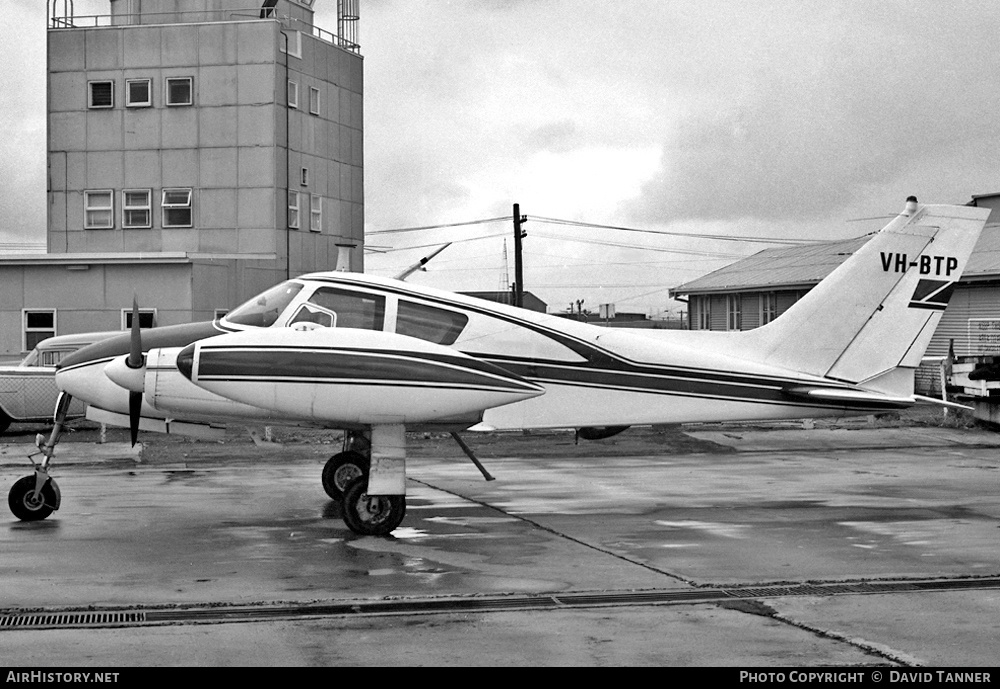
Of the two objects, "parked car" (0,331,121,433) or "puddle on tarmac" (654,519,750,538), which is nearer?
"puddle on tarmac" (654,519,750,538)

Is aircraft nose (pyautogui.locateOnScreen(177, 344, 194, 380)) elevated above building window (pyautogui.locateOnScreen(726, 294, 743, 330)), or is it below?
below

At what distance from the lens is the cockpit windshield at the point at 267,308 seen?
11.8 m

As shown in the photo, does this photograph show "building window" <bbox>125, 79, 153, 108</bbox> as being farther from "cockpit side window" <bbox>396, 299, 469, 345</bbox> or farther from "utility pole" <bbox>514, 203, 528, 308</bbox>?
"cockpit side window" <bbox>396, 299, 469, 345</bbox>

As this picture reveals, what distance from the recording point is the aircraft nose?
10641mm

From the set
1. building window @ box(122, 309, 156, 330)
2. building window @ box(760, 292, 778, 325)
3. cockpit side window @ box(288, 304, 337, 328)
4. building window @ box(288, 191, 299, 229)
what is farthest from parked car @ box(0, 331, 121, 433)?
building window @ box(760, 292, 778, 325)

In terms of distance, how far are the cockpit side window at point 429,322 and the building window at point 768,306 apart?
34.2 meters

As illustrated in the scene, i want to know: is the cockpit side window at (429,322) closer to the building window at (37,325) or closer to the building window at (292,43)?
the building window at (37,325)

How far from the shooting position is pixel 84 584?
8.77 metres

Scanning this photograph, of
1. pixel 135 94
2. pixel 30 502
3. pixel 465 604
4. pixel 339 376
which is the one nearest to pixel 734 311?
pixel 135 94

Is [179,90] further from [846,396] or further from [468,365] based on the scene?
[846,396]

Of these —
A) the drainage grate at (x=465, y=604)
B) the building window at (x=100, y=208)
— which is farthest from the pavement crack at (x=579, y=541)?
the building window at (x=100, y=208)

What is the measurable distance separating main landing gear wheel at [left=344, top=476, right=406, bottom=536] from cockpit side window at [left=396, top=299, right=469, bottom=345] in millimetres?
1791

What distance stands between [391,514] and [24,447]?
12835 millimetres
